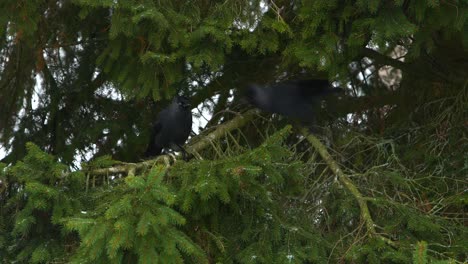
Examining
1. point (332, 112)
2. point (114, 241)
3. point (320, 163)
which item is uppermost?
point (332, 112)

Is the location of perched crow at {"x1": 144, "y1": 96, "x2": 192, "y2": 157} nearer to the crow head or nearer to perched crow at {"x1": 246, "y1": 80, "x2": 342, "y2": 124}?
the crow head

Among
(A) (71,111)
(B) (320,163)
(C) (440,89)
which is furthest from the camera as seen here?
(A) (71,111)

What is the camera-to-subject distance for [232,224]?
5.77m

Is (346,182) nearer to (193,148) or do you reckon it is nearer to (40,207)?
(193,148)

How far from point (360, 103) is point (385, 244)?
2525 mm

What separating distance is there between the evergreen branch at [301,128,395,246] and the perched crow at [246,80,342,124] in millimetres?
180

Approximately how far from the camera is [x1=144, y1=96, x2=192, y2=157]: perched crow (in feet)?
25.0

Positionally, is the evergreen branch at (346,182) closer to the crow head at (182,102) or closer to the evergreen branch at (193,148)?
the evergreen branch at (193,148)

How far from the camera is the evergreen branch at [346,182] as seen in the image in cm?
588

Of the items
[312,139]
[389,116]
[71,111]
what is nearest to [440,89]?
[389,116]

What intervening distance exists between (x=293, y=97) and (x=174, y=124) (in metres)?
1.07

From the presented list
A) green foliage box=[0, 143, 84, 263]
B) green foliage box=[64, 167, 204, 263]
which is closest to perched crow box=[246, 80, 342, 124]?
green foliage box=[0, 143, 84, 263]

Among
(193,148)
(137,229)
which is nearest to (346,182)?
(193,148)

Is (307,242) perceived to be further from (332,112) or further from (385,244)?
(332,112)
